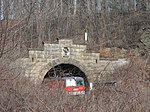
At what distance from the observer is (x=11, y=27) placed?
4.80 m

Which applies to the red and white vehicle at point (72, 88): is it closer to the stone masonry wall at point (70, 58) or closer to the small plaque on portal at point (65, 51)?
the stone masonry wall at point (70, 58)

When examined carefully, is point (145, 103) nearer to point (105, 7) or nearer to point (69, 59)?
point (69, 59)

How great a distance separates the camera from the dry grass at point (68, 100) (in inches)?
201

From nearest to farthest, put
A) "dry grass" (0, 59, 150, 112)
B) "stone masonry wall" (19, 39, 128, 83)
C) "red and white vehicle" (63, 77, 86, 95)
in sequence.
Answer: "dry grass" (0, 59, 150, 112), "red and white vehicle" (63, 77, 86, 95), "stone masonry wall" (19, 39, 128, 83)

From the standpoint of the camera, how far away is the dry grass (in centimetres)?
509

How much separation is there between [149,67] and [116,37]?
48.1 feet

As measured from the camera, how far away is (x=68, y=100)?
17.5 ft

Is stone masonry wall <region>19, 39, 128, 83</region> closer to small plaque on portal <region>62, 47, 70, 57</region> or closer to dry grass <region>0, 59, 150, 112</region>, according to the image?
small plaque on portal <region>62, 47, 70, 57</region>

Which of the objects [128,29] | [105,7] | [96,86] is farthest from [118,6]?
[96,86]

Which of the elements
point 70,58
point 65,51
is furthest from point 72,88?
point 70,58

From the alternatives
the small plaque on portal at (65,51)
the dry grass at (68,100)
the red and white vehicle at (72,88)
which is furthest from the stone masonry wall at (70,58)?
the dry grass at (68,100)

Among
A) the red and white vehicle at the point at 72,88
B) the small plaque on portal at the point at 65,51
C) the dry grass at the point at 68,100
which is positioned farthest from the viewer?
the small plaque on portal at the point at 65,51

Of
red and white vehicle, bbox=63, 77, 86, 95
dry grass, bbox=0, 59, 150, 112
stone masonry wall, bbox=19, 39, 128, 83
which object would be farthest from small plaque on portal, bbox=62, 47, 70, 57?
dry grass, bbox=0, 59, 150, 112

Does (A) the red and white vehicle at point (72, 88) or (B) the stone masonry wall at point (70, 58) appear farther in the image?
(B) the stone masonry wall at point (70, 58)
